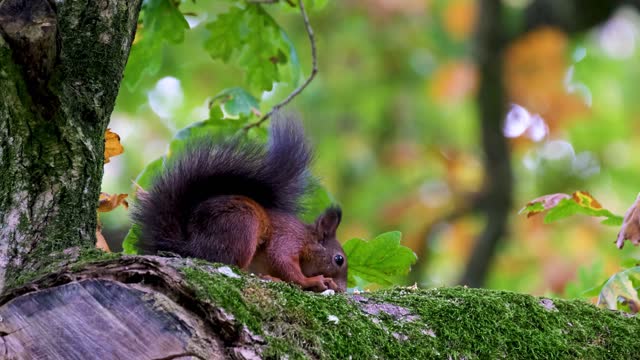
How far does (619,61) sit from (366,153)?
281 centimetres

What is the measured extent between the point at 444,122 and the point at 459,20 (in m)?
1.49

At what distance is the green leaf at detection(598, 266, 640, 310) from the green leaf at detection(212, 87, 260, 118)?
1.22m

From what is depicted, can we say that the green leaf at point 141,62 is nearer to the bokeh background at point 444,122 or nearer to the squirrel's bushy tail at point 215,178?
the squirrel's bushy tail at point 215,178

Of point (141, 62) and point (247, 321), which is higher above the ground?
point (141, 62)

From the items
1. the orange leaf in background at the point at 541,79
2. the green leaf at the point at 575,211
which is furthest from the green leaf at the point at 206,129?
the orange leaf in background at the point at 541,79

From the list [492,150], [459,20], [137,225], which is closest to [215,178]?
[137,225]

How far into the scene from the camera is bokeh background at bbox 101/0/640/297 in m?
8.05

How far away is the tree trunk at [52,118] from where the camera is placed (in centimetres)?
173

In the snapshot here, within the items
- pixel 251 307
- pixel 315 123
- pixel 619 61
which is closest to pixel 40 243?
pixel 251 307

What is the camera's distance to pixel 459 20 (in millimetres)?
9297

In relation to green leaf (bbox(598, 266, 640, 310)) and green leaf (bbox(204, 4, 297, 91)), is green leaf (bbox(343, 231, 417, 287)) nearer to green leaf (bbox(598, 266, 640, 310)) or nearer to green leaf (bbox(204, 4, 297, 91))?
green leaf (bbox(598, 266, 640, 310))

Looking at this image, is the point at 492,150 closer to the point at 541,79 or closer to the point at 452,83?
the point at 541,79

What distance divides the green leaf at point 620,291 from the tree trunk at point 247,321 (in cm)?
31

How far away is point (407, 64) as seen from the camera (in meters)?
10.3
